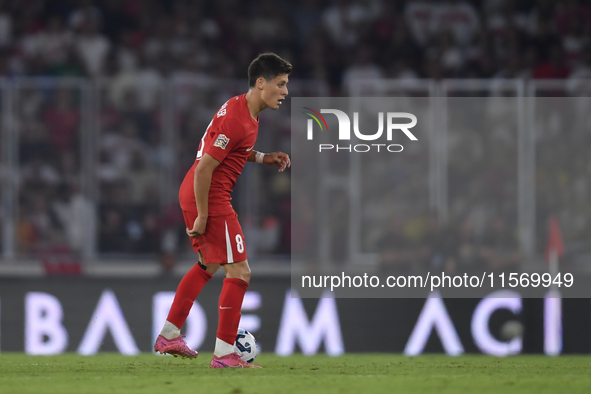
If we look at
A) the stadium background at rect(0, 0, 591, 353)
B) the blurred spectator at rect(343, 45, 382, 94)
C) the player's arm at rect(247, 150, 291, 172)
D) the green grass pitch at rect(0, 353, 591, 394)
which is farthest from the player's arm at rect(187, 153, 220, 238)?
the blurred spectator at rect(343, 45, 382, 94)

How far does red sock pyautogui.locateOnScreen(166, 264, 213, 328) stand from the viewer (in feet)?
19.1

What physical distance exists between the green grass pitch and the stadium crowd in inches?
131

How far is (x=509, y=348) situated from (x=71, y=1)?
8349 millimetres

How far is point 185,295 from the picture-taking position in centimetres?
584

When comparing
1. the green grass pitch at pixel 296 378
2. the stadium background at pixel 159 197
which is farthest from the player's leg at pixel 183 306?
the stadium background at pixel 159 197

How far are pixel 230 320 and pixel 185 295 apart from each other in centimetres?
49

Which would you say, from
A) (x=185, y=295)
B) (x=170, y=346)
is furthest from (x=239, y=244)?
(x=170, y=346)

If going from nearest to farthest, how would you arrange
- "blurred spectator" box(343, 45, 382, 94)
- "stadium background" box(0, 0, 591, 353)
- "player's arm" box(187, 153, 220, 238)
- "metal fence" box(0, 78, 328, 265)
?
1. "player's arm" box(187, 153, 220, 238)
2. "stadium background" box(0, 0, 591, 353)
3. "metal fence" box(0, 78, 328, 265)
4. "blurred spectator" box(343, 45, 382, 94)

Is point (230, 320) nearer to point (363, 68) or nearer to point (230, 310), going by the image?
point (230, 310)

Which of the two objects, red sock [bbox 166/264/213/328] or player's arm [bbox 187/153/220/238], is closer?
player's arm [bbox 187/153/220/238]

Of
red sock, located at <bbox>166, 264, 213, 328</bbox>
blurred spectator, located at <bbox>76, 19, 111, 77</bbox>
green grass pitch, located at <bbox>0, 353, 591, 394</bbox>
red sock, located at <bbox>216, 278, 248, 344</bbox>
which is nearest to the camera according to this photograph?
green grass pitch, located at <bbox>0, 353, 591, 394</bbox>

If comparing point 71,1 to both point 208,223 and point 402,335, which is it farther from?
point 208,223

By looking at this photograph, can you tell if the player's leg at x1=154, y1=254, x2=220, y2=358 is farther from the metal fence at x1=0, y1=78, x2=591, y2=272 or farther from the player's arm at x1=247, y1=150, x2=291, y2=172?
the metal fence at x1=0, y1=78, x2=591, y2=272

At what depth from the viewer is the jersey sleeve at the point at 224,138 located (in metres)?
5.39
